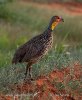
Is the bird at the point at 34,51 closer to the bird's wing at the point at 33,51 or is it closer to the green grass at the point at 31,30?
the bird's wing at the point at 33,51

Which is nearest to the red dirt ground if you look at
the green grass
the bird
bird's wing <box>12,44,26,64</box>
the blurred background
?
the bird

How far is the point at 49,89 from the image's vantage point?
28.1ft

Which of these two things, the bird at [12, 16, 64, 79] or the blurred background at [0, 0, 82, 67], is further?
the blurred background at [0, 0, 82, 67]

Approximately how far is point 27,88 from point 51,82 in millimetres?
428

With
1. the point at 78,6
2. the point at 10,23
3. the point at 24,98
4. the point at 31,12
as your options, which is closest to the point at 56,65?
the point at 24,98

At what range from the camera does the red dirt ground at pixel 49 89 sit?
8.21 m

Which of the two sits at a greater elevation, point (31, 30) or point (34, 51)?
point (34, 51)

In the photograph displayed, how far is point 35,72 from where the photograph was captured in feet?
30.4

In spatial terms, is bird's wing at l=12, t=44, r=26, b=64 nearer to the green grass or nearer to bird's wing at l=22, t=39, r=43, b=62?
bird's wing at l=22, t=39, r=43, b=62

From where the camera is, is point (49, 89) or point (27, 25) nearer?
point (49, 89)

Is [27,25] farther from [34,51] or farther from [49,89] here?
[49,89]

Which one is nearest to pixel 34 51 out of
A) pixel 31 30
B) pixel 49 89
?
pixel 49 89

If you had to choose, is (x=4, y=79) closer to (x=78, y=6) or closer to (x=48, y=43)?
(x=48, y=43)

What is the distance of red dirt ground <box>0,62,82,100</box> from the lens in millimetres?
8211
